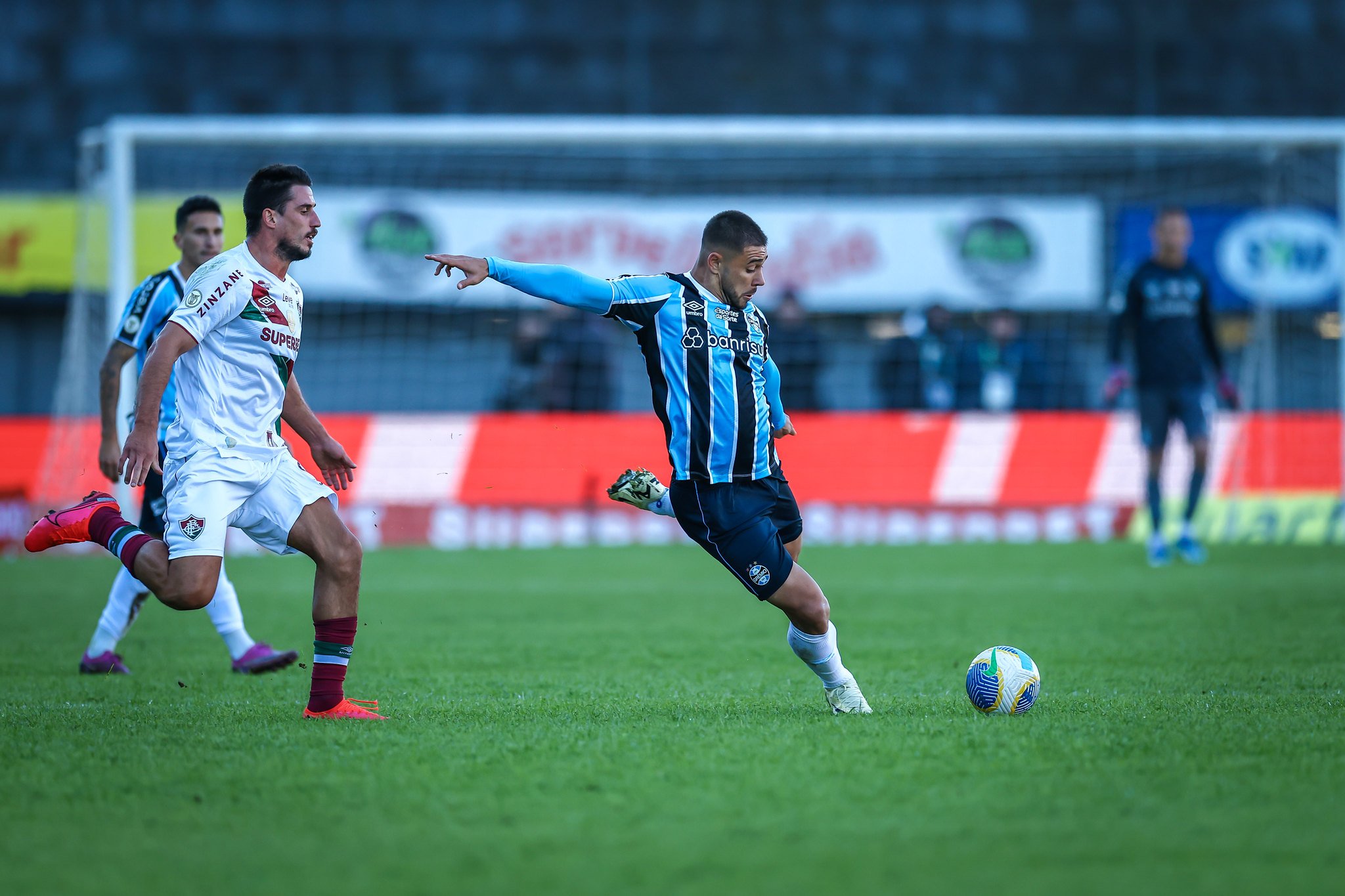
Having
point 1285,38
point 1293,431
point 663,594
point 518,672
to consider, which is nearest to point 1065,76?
point 1285,38

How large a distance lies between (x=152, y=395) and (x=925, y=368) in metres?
11.2

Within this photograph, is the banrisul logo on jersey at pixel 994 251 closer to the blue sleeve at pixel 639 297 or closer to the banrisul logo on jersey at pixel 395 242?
the banrisul logo on jersey at pixel 395 242

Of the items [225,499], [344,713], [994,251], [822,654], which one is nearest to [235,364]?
[225,499]

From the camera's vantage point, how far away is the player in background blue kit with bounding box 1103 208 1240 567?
415 inches

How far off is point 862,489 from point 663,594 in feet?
15.1

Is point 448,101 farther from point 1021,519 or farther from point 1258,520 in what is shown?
point 1258,520

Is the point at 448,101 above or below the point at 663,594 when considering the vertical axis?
above

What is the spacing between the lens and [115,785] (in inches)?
155

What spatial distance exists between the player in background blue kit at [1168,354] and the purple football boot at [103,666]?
6.90m

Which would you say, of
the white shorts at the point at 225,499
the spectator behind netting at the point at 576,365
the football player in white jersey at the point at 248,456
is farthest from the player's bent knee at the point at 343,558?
the spectator behind netting at the point at 576,365

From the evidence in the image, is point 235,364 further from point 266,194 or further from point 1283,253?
point 1283,253

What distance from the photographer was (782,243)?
17.3 m

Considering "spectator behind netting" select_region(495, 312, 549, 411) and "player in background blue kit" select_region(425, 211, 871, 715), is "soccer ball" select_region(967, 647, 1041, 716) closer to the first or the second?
"player in background blue kit" select_region(425, 211, 871, 715)

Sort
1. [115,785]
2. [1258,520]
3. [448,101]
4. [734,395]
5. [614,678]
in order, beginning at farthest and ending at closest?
[448,101], [1258,520], [614,678], [734,395], [115,785]
